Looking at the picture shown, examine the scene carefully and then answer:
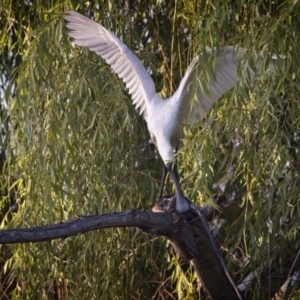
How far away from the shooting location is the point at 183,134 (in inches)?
94.7

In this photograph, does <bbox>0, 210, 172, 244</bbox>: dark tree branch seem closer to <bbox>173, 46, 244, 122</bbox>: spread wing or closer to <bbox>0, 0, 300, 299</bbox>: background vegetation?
<bbox>0, 0, 300, 299</bbox>: background vegetation

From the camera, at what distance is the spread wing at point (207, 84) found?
217 cm

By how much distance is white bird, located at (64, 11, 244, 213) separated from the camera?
7.66 feet

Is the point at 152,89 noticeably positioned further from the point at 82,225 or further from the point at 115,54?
the point at 82,225

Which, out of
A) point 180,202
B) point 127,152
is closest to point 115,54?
point 127,152

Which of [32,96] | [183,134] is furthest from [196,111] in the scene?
[32,96]

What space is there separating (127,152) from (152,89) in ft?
0.64

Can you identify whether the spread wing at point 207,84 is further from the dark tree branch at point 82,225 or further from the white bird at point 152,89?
the dark tree branch at point 82,225

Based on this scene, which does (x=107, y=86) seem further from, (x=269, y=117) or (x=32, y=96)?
(x=269, y=117)

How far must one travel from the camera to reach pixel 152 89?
7.85ft

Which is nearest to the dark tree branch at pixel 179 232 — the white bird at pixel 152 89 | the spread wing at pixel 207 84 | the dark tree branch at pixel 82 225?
the dark tree branch at pixel 82 225

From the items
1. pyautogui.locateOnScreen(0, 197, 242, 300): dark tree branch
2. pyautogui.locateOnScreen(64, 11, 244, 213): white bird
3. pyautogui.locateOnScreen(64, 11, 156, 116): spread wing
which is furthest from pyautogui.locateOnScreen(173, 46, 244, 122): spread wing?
pyautogui.locateOnScreen(0, 197, 242, 300): dark tree branch

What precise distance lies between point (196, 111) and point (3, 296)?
3.11 ft

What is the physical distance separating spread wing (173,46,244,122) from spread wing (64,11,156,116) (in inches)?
4.2
